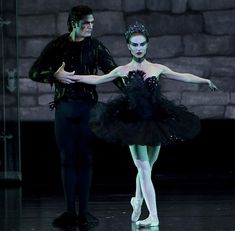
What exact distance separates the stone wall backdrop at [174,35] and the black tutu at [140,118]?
11.4 feet

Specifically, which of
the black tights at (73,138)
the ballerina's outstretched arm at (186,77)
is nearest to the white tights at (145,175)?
the black tights at (73,138)

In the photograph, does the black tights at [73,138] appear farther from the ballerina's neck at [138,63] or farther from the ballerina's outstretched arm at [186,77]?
the ballerina's outstretched arm at [186,77]

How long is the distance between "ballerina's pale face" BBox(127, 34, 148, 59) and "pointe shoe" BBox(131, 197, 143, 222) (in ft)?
2.92

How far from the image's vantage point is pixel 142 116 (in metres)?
7.69

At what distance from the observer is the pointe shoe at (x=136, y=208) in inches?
312

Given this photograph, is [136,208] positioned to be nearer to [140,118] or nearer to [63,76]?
[140,118]

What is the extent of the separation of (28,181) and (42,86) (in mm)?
861

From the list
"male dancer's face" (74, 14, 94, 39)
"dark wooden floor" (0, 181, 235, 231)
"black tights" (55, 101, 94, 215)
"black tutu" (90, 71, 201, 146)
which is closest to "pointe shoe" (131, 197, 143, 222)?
"dark wooden floor" (0, 181, 235, 231)

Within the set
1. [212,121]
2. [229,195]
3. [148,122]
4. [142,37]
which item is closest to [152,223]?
[148,122]

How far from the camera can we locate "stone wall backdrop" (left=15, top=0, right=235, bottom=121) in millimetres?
11289

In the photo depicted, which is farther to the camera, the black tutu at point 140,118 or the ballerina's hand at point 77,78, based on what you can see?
the ballerina's hand at point 77,78

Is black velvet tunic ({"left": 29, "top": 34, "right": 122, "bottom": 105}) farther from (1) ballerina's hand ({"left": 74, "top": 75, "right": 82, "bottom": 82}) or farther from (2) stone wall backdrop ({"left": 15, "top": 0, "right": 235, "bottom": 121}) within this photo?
(2) stone wall backdrop ({"left": 15, "top": 0, "right": 235, "bottom": 121})

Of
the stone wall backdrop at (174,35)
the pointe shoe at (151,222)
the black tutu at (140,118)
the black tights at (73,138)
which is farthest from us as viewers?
the stone wall backdrop at (174,35)

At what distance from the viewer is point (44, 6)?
445 inches
